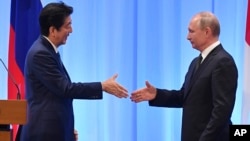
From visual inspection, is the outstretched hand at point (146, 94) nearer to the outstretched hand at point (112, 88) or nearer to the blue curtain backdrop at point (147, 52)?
the outstretched hand at point (112, 88)

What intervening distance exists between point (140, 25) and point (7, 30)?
0.99 m

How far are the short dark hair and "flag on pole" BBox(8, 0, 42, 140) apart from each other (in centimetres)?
93

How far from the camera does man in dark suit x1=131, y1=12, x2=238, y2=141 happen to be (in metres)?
2.05

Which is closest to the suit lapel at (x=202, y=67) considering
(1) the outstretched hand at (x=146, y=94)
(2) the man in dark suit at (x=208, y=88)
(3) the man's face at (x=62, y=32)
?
(2) the man in dark suit at (x=208, y=88)

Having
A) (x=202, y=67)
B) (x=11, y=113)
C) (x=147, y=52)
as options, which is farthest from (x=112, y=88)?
(x=147, y=52)

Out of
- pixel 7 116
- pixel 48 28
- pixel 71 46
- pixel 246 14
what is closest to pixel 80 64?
pixel 71 46

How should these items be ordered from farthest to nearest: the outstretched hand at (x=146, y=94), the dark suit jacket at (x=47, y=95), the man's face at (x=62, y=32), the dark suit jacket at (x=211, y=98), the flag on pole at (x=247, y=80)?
the flag on pole at (x=247, y=80) → the outstretched hand at (x=146, y=94) → the man's face at (x=62, y=32) → the dark suit jacket at (x=47, y=95) → the dark suit jacket at (x=211, y=98)

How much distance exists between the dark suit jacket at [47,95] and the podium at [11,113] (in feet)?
1.29

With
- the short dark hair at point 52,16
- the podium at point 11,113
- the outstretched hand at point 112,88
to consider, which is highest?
the short dark hair at point 52,16

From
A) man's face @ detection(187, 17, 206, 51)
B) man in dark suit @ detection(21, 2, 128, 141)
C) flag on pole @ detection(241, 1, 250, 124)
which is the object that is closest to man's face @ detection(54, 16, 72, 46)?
man in dark suit @ detection(21, 2, 128, 141)

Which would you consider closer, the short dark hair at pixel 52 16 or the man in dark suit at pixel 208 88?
the man in dark suit at pixel 208 88

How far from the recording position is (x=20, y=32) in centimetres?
318

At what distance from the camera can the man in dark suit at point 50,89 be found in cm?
217

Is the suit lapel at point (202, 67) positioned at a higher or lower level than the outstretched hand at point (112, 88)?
higher
